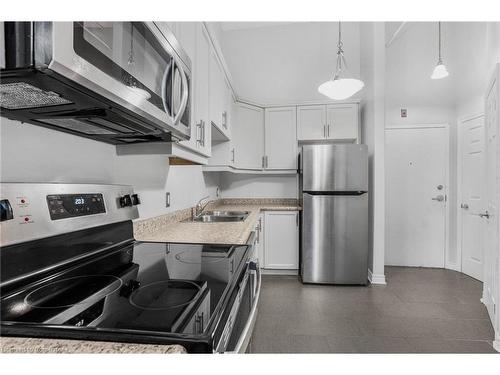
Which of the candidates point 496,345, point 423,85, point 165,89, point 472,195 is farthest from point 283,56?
point 496,345

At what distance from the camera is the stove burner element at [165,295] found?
0.63 m

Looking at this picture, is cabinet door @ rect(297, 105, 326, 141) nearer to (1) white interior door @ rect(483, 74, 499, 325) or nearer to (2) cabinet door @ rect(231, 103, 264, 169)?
(2) cabinet door @ rect(231, 103, 264, 169)

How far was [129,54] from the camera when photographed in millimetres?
734

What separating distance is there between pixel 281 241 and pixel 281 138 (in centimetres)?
136

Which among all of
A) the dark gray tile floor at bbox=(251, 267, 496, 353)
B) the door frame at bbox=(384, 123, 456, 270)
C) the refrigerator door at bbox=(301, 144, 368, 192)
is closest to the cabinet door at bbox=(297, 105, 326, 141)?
the refrigerator door at bbox=(301, 144, 368, 192)

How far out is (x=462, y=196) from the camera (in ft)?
11.2

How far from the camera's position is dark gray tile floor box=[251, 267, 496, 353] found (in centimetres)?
180

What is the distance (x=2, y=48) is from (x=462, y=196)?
437 centimetres

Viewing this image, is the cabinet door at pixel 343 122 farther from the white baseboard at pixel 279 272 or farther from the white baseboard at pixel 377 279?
the white baseboard at pixel 279 272

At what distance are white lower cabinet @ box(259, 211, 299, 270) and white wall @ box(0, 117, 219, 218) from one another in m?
1.58

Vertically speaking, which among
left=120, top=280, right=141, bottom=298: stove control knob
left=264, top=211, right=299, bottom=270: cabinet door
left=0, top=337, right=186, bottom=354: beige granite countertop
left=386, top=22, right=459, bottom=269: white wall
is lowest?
left=264, top=211, right=299, bottom=270: cabinet door

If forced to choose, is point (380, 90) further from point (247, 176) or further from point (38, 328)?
point (38, 328)

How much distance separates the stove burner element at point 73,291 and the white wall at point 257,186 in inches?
120

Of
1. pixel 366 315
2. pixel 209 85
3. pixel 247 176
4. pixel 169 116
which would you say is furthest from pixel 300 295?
pixel 169 116
